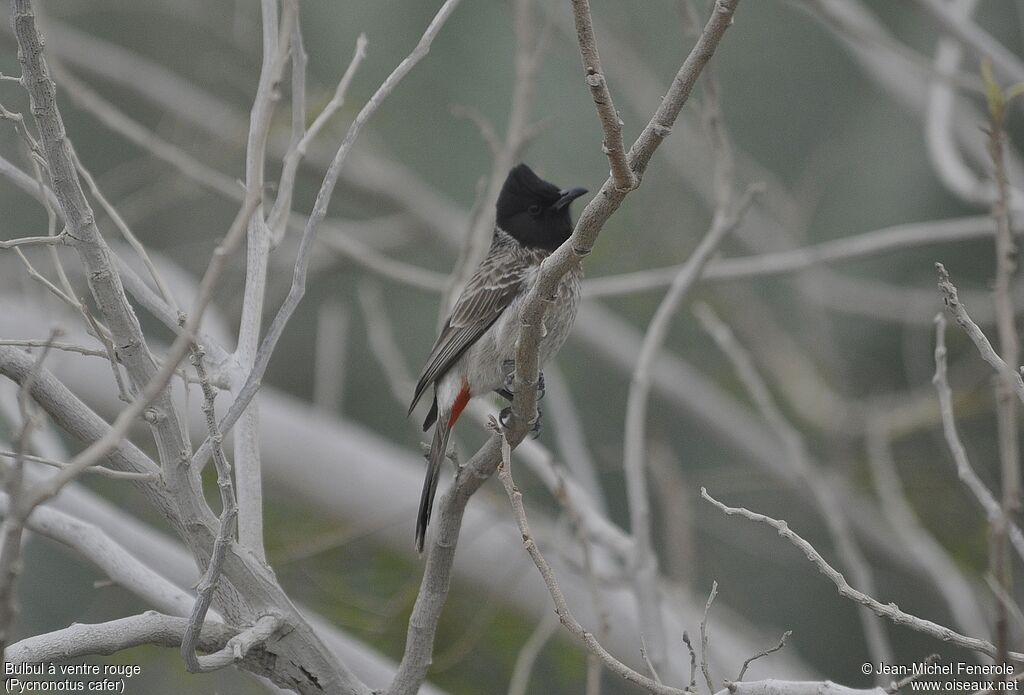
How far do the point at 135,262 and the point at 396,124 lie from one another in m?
4.08

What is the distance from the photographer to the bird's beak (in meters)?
3.57

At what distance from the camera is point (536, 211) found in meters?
3.80

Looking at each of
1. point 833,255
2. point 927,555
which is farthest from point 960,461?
point 927,555

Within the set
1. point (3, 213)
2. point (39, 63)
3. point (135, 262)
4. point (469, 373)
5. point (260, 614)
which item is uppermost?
point (3, 213)

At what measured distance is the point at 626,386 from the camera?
8281mm

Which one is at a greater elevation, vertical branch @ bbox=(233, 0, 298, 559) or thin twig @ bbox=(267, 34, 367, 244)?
thin twig @ bbox=(267, 34, 367, 244)

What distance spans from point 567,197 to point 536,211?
198 mm

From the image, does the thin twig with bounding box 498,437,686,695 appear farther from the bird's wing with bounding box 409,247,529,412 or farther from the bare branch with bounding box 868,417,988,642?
the bare branch with bounding box 868,417,988,642

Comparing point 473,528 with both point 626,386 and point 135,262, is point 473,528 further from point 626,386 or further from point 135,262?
point 626,386

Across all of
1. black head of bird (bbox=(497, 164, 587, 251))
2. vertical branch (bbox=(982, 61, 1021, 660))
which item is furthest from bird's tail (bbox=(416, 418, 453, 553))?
vertical branch (bbox=(982, 61, 1021, 660))

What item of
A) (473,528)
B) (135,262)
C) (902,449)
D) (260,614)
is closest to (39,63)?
(260,614)

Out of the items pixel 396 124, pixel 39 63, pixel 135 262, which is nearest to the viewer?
pixel 39 63

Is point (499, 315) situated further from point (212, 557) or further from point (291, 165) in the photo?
point (212, 557)

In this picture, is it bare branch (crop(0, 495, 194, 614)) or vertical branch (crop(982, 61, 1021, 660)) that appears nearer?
vertical branch (crop(982, 61, 1021, 660))
